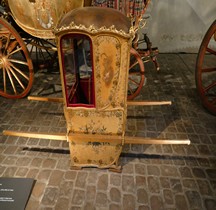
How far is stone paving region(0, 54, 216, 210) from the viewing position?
236cm

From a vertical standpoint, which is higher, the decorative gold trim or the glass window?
the decorative gold trim

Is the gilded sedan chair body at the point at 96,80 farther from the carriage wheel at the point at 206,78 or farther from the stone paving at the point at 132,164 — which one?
the carriage wheel at the point at 206,78

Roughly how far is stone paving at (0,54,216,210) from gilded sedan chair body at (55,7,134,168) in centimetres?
29

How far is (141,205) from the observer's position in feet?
7.55

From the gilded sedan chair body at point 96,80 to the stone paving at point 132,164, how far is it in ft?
0.96

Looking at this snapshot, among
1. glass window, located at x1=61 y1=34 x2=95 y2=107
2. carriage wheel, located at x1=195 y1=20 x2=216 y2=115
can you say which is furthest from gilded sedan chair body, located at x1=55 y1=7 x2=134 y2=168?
carriage wheel, located at x1=195 y1=20 x2=216 y2=115

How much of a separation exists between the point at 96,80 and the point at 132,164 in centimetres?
135

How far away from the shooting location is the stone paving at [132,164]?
92.7 inches

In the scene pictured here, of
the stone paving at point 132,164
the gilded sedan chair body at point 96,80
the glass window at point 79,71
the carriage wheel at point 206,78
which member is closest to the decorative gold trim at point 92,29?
the gilded sedan chair body at point 96,80

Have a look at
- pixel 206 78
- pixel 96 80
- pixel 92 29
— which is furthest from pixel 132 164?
pixel 206 78

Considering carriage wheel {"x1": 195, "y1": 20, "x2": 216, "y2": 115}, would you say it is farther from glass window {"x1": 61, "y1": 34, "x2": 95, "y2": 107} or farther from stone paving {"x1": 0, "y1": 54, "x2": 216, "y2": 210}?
glass window {"x1": 61, "y1": 34, "x2": 95, "y2": 107}

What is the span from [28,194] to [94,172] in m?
0.81

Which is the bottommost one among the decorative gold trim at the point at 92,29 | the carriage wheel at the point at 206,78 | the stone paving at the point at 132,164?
the stone paving at the point at 132,164

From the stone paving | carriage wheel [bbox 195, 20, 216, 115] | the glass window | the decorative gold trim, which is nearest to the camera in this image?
the decorative gold trim
